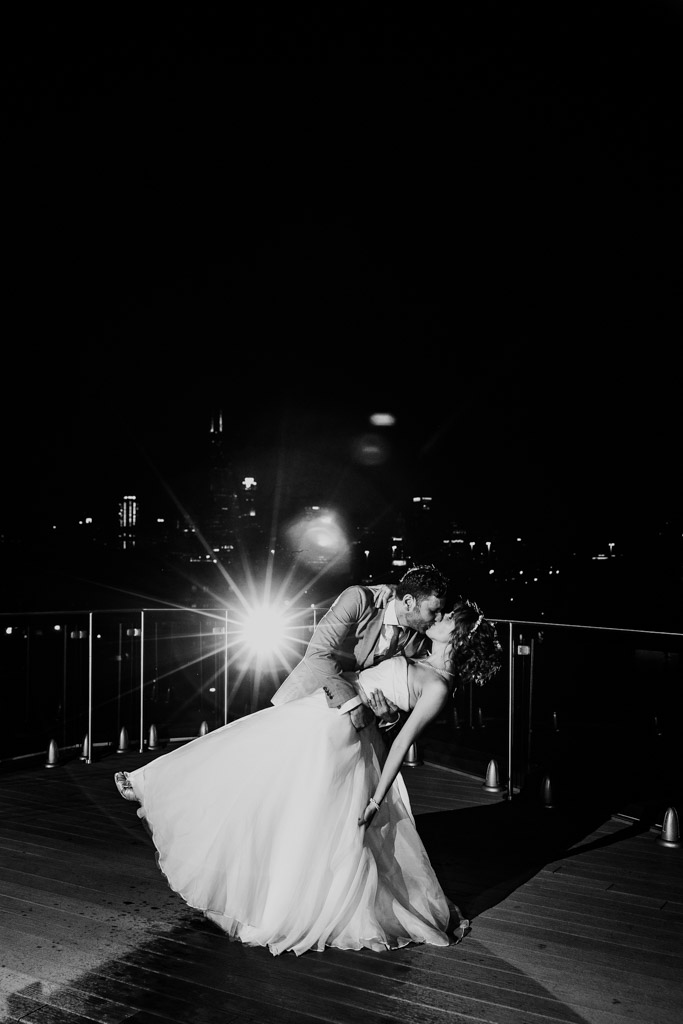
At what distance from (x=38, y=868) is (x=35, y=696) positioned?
926 inches

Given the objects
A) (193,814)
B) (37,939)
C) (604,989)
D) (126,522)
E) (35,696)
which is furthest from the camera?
(126,522)

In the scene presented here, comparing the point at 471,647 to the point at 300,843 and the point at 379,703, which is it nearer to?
the point at 379,703

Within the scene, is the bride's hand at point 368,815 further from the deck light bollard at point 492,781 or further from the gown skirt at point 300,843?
the deck light bollard at point 492,781

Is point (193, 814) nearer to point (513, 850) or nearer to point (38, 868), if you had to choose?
point (38, 868)

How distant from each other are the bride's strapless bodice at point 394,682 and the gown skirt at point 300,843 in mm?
190

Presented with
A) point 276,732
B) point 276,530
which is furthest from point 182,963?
point 276,530

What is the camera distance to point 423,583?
3379 millimetres

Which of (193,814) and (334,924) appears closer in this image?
(334,924)

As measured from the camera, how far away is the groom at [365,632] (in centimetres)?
343

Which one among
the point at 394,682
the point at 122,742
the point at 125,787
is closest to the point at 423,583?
the point at 394,682

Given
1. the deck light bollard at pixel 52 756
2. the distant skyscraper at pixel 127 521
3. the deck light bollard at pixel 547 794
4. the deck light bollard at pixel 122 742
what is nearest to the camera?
the deck light bollard at pixel 547 794

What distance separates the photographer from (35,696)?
2564cm

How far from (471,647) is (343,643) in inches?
24.2

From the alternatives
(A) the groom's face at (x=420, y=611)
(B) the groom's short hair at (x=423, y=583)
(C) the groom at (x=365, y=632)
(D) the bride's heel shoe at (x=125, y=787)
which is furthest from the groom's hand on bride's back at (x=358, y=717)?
(D) the bride's heel shoe at (x=125, y=787)
